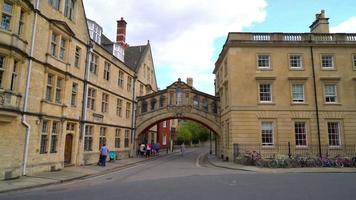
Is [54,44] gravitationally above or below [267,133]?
above

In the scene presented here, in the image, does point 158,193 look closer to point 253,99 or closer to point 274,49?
point 253,99

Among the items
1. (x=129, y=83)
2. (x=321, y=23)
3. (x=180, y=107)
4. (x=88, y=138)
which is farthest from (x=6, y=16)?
(x=321, y=23)

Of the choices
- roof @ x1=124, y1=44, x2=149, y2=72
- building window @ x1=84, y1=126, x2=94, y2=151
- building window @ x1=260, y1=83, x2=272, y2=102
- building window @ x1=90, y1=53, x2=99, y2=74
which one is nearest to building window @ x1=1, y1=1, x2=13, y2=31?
building window @ x1=90, y1=53, x2=99, y2=74

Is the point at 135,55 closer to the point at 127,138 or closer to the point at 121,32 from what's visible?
the point at 121,32

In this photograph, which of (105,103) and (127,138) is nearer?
(105,103)

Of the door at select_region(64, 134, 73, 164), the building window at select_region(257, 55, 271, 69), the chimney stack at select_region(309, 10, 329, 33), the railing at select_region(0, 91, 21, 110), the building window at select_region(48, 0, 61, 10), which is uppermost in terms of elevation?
the chimney stack at select_region(309, 10, 329, 33)

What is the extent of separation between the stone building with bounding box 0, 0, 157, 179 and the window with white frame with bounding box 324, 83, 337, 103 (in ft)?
66.4

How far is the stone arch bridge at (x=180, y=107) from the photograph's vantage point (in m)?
32.5

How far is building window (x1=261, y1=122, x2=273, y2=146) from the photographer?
2608cm

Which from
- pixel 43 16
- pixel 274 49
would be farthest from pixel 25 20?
pixel 274 49

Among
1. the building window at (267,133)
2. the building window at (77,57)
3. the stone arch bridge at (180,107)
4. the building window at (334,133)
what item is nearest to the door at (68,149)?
the building window at (77,57)

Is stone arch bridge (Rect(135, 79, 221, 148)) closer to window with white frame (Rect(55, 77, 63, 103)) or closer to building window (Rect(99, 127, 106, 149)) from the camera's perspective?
building window (Rect(99, 127, 106, 149))

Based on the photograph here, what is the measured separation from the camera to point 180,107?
32562mm

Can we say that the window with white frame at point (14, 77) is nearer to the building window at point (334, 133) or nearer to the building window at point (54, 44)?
the building window at point (54, 44)
